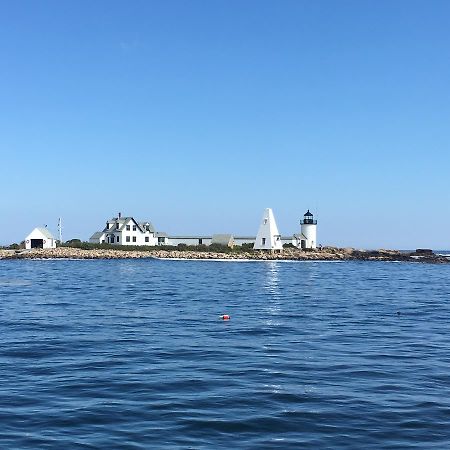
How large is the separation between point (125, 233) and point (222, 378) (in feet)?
365

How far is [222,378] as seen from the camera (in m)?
16.4

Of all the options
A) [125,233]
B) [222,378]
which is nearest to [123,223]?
[125,233]

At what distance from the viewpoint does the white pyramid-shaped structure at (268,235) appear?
118188 millimetres

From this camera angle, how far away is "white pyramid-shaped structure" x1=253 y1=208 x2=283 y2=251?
388ft

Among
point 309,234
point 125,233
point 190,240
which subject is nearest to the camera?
point 125,233

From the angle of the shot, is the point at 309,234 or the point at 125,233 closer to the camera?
the point at 125,233

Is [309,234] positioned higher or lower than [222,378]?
higher

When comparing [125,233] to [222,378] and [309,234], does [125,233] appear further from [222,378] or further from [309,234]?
[222,378]

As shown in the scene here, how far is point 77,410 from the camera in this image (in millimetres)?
13211

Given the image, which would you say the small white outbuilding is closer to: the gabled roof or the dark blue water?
the gabled roof

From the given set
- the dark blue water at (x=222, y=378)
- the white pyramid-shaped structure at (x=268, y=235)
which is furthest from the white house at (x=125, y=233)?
the dark blue water at (x=222, y=378)

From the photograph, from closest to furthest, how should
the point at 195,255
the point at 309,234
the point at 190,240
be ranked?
the point at 195,255 → the point at 309,234 → the point at 190,240

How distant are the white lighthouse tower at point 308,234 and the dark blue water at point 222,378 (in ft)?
321

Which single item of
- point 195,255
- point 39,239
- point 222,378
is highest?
point 39,239
